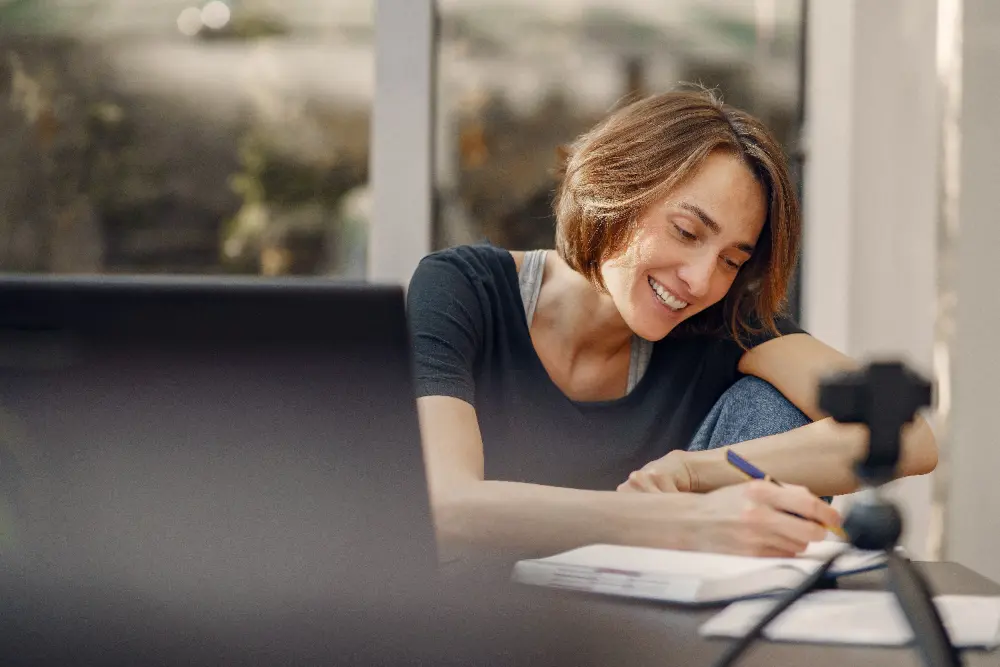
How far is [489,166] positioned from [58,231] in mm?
1142

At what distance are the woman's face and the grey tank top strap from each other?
0.16m

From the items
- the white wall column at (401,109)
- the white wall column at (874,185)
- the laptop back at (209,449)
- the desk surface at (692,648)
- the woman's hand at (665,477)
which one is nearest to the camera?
the laptop back at (209,449)

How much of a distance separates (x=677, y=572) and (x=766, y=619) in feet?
0.75

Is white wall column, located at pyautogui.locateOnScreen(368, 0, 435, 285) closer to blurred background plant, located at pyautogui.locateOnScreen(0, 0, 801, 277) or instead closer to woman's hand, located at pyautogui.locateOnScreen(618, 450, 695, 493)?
blurred background plant, located at pyautogui.locateOnScreen(0, 0, 801, 277)

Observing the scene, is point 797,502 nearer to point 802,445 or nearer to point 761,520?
point 761,520

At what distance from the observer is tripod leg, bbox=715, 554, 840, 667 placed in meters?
0.61

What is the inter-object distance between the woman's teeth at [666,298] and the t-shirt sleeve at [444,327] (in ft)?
0.90

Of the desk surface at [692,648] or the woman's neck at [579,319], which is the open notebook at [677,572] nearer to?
the desk surface at [692,648]

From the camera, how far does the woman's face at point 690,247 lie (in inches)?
56.9

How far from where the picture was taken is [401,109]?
Answer: 2432 mm

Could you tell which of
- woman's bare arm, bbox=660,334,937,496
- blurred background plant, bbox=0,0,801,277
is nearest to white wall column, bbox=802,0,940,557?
blurred background plant, bbox=0,0,801,277

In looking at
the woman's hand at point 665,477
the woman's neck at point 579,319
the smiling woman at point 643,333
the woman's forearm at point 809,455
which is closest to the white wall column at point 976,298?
the smiling woman at point 643,333

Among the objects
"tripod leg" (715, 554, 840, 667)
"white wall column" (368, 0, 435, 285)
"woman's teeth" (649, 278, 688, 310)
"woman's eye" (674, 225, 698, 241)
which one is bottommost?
"tripod leg" (715, 554, 840, 667)

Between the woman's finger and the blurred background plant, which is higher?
the blurred background plant
